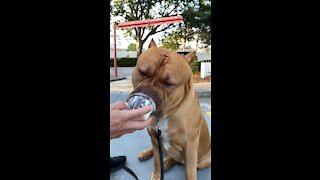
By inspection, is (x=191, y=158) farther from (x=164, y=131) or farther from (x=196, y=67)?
(x=196, y=67)

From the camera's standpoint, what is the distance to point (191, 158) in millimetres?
740

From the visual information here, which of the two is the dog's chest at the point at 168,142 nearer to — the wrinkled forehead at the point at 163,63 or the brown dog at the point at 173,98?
the brown dog at the point at 173,98

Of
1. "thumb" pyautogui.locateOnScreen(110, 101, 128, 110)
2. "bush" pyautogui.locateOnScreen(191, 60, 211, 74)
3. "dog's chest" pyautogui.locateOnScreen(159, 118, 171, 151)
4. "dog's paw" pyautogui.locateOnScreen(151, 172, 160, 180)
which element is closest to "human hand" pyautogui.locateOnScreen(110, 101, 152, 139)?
"thumb" pyautogui.locateOnScreen(110, 101, 128, 110)

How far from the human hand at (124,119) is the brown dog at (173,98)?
0.16 ft

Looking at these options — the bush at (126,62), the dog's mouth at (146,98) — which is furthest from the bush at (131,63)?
the dog's mouth at (146,98)

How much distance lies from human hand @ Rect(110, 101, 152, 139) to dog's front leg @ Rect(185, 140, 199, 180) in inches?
8.4

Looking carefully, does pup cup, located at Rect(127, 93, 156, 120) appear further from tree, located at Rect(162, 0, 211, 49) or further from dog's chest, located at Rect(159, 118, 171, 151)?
Answer: tree, located at Rect(162, 0, 211, 49)

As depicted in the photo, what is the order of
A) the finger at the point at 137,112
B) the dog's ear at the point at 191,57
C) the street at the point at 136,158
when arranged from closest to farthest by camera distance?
the finger at the point at 137,112 → the dog's ear at the point at 191,57 → the street at the point at 136,158

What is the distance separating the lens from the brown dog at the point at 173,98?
60cm

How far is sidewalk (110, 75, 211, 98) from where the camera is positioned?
634 mm
